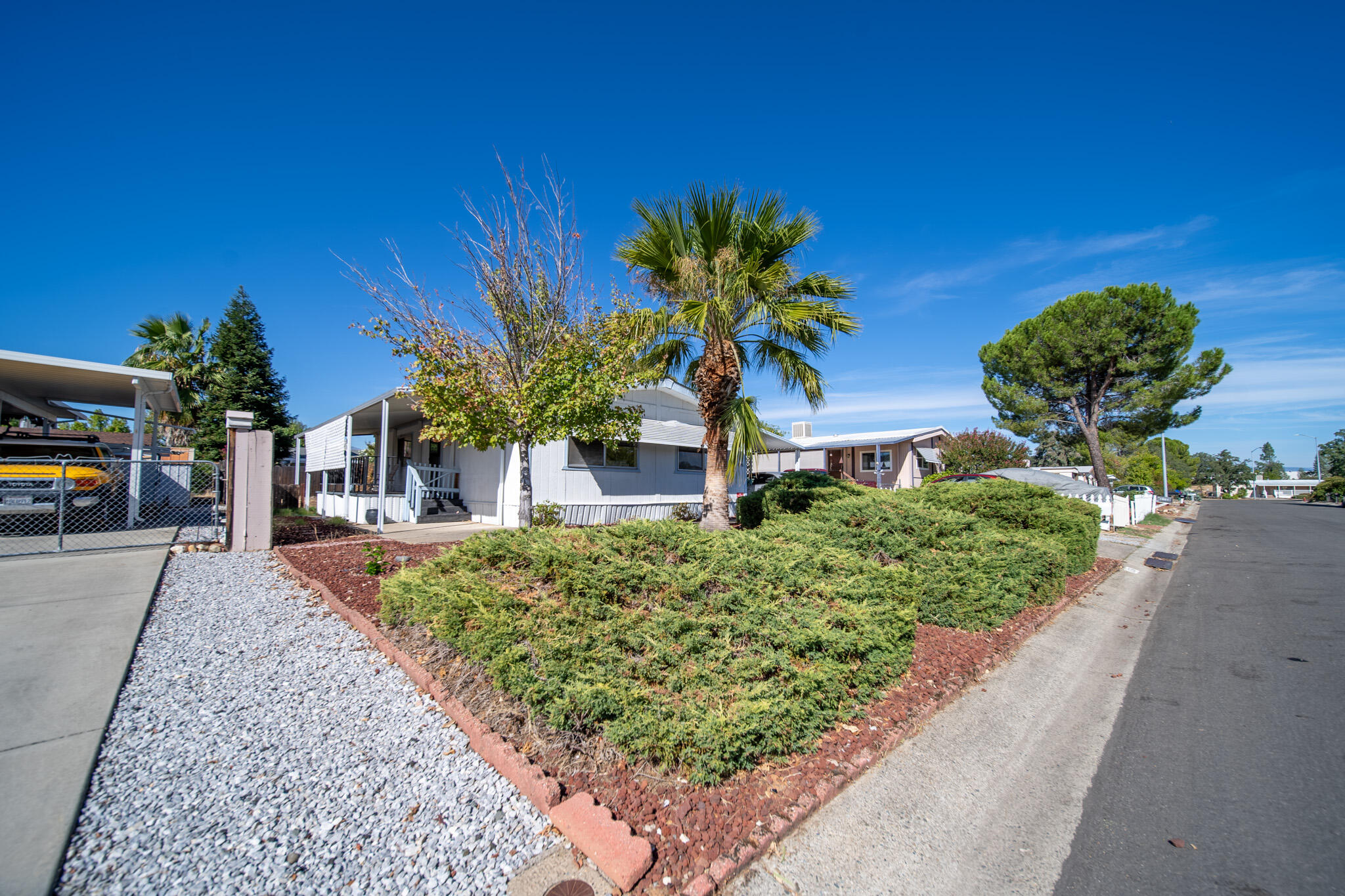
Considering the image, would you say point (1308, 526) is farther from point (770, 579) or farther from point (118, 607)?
point (118, 607)

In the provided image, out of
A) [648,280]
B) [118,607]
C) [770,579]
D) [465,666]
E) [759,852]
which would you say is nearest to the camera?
[759,852]

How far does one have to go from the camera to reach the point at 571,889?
6.47ft

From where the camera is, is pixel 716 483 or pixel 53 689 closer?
pixel 53 689

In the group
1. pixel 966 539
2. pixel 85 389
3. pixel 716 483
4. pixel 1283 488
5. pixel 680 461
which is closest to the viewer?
pixel 966 539

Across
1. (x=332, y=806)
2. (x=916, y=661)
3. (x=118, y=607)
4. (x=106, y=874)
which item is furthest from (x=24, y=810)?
(x=916, y=661)

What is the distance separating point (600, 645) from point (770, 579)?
1.56 m

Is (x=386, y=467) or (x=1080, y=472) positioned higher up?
(x=386, y=467)

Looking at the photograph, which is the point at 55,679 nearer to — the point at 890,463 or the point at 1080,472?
the point at 890,463

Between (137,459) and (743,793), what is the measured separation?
479 inches

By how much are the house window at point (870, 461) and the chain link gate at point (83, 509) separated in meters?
26.9

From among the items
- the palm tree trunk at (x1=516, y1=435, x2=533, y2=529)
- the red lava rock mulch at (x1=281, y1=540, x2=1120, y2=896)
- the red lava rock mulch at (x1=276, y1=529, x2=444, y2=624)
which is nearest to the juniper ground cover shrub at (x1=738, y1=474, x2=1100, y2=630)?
the red lava rock mulch at (x1=281, y1=540, x2=1120, y2=896)

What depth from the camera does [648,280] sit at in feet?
28.8

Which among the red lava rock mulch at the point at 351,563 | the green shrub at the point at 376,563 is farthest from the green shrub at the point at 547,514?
the green shrub at the point at 376,563

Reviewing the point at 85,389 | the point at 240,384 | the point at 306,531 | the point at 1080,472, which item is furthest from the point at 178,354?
the point at 1080,472
